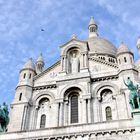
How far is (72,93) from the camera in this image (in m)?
28.4

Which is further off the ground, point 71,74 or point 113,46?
point 113,46

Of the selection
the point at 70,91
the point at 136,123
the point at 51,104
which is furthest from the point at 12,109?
the point at 136,123

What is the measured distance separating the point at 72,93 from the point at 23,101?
4895 millimetres

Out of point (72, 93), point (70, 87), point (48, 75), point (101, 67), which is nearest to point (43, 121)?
point (72, 93)

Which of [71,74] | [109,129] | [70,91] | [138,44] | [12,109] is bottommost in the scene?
[109,129]

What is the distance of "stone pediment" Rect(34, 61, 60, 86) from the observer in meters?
30.3

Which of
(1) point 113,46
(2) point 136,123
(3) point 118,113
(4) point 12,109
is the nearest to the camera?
(2) point 136,123

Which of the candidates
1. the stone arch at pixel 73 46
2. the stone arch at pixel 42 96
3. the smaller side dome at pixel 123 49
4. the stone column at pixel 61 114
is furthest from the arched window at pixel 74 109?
the smaller side dome at pixel 123 49

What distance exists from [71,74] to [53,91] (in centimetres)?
254

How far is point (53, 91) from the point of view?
29000 mm

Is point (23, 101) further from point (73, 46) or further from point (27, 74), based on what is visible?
point (73, 46)

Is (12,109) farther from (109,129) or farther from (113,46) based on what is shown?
(113,46)

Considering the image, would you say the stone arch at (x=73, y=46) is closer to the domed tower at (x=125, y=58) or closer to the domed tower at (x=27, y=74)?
the domed tower at (x=27, y=74)

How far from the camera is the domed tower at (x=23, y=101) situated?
87.1 ft
